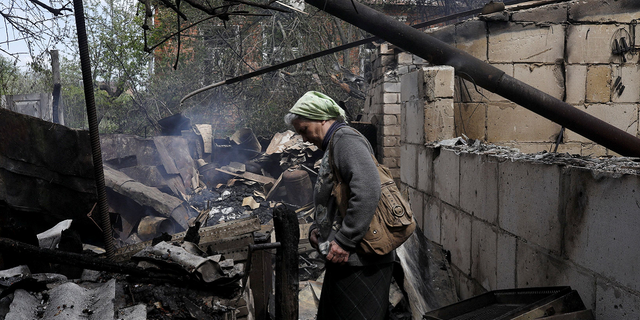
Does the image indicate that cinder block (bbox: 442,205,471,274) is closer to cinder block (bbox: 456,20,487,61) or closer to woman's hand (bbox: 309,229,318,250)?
woman's hand (bbox: 309,229,318,250)

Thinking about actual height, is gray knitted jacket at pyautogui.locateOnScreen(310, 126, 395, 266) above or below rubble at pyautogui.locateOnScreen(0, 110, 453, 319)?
above

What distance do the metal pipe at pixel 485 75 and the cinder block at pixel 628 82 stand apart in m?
2.51

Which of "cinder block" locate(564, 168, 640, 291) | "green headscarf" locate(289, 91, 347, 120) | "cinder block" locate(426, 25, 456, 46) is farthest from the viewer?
"cinder block" locate(426, 25, 456, 46)

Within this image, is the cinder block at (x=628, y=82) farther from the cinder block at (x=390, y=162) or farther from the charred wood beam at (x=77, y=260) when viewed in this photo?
the charred wood beam at (x=77, y=260)

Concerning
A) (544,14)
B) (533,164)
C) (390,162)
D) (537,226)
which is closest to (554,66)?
(544,14)

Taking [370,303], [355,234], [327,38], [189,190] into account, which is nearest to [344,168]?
[355,234]

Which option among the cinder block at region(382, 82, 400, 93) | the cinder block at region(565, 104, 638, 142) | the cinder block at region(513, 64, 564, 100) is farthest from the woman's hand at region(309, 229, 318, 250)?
the cinder block at region(382, 82, 400, 93)

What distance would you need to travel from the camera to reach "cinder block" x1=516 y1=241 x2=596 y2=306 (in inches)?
90.4

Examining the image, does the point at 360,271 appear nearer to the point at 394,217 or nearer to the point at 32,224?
the point at 394,217

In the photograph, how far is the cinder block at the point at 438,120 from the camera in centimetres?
477

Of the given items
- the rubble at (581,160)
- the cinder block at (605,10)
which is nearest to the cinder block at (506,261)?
the rubble at (581,160)

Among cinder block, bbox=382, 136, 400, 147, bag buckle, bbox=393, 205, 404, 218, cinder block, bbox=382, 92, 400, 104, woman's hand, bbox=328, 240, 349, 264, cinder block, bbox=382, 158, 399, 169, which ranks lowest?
woman's hand, bbox=328, 240, 349, 264

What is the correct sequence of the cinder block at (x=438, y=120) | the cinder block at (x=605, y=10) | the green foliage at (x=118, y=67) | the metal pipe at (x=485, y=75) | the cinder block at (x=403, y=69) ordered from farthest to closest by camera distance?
1. the green foliage at (x=118, y=67)
2. the cinder block at (x=403, y=69)
3. the cinder block at (x=605, y=10)
4. the cinder block at (x=438, y=120)
5. the metal pipe at (x=485, y=75)

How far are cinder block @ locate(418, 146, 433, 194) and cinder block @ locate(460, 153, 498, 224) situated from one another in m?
0.83
